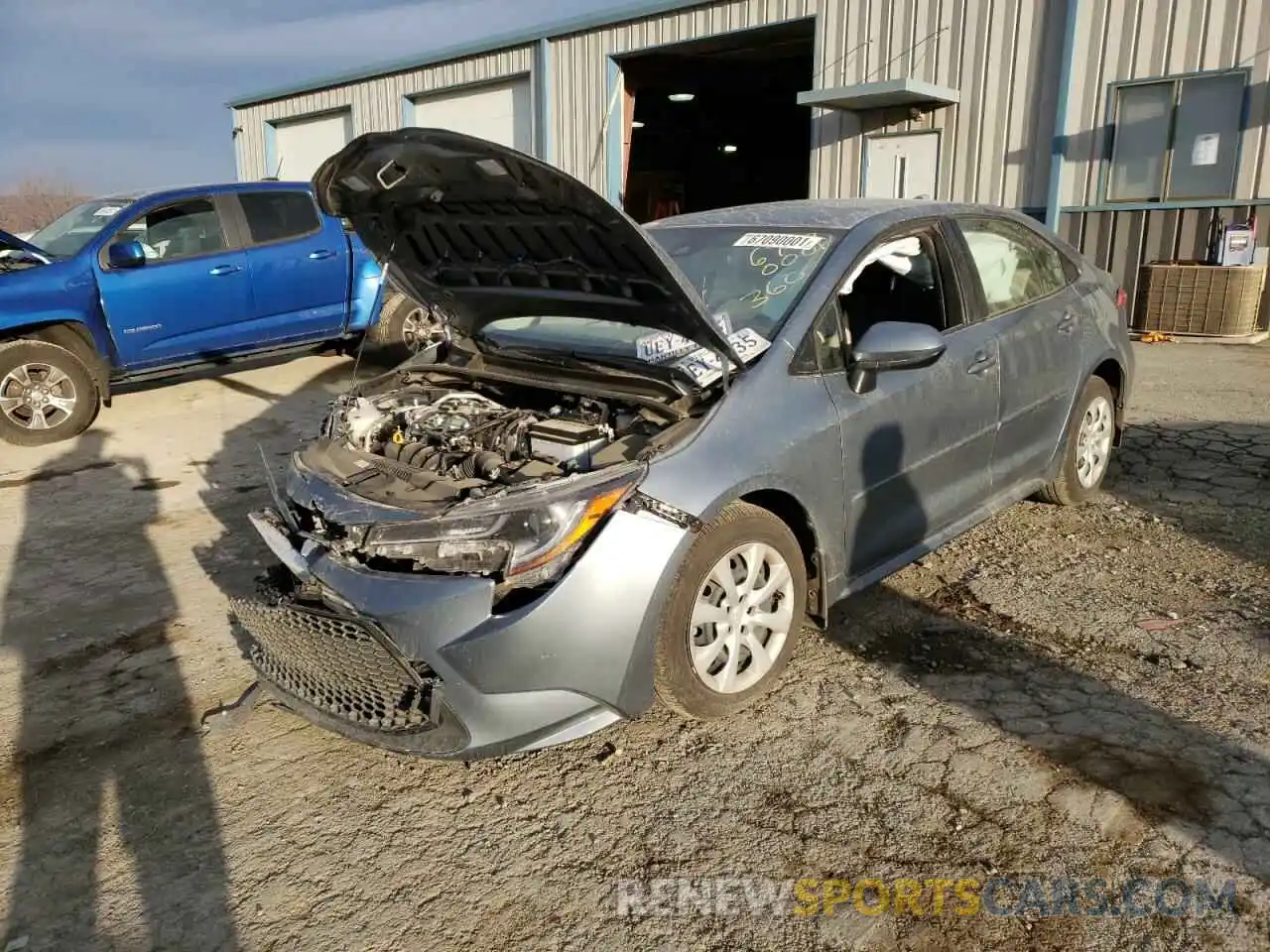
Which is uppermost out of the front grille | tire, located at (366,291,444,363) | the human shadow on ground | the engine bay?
the engine bay

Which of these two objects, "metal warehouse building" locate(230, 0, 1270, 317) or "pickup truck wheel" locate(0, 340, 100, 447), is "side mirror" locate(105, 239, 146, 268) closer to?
"pickup truck wheel" locate(0, 340, 100, 447)

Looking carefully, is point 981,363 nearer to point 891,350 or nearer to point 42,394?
point 891,350

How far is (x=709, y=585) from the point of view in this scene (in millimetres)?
3025

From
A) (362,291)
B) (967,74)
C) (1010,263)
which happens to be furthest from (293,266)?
(967,74)

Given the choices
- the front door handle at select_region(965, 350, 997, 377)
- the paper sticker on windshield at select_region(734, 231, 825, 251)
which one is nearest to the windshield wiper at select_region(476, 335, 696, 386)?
the paper sticker on windshield at select_region(734, 231, 825, 251)

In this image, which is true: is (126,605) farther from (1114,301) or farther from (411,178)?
(1114,301)

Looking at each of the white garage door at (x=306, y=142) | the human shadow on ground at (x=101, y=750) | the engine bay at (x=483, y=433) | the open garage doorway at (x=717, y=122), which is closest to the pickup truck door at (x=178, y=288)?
the human shadow on ground at (x=101, y=750)

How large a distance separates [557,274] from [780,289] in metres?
0.81

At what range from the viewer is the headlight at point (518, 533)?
8.79 feet

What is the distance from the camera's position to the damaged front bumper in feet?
8.66

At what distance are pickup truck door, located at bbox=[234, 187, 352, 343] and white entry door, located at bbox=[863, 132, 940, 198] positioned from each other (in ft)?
23.9

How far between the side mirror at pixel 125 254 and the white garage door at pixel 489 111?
10.1m

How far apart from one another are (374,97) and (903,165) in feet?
35.1

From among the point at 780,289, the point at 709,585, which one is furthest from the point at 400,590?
the point at 780,289
